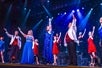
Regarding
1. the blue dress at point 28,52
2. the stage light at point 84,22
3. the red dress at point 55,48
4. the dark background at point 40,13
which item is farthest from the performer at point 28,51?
the stage light at point 84,22

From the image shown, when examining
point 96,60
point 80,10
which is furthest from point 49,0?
point 96,60

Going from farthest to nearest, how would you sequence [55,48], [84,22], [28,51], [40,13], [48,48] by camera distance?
[40,13] < [84,22] < [48,48] < [28,51] < [55,48]

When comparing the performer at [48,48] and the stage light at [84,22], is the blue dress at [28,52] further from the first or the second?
the stage light at [84,22]

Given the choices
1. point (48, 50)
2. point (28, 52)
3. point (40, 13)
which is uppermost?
point (40, 13)

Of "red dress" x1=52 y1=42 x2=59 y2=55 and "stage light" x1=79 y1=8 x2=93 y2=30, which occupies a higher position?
"stage light" x1=79 y1=8 x2=93 y2=30

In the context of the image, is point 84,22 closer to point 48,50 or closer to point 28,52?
point 48,50

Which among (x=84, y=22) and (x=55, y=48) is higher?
(x=84, y=22)

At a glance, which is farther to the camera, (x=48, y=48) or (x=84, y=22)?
(x=84, y=22)

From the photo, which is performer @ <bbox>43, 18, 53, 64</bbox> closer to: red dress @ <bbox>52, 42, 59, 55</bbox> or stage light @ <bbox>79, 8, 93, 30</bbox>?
red dress @ <bbox>52, 42, 59, 55</bbox>

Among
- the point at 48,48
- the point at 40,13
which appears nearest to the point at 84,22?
the point at 48,48

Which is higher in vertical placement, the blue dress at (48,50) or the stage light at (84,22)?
the stage light at (84,22)

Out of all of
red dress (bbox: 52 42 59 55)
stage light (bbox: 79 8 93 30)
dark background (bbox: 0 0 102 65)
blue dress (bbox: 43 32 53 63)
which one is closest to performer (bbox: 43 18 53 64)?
blue dress (bbox: 43 32 53 63)

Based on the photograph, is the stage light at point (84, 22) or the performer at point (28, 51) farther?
the stage light at point (84, 22)

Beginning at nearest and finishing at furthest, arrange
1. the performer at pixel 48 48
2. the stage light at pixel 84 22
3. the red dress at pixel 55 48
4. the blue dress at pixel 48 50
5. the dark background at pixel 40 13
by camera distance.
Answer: the red dress at pixel 55 48 → the performer at pixel 48 48 → the blue dress at pixel 48 50 → the dark background at pixel 40 13 → the stage light at pixel 84 22
